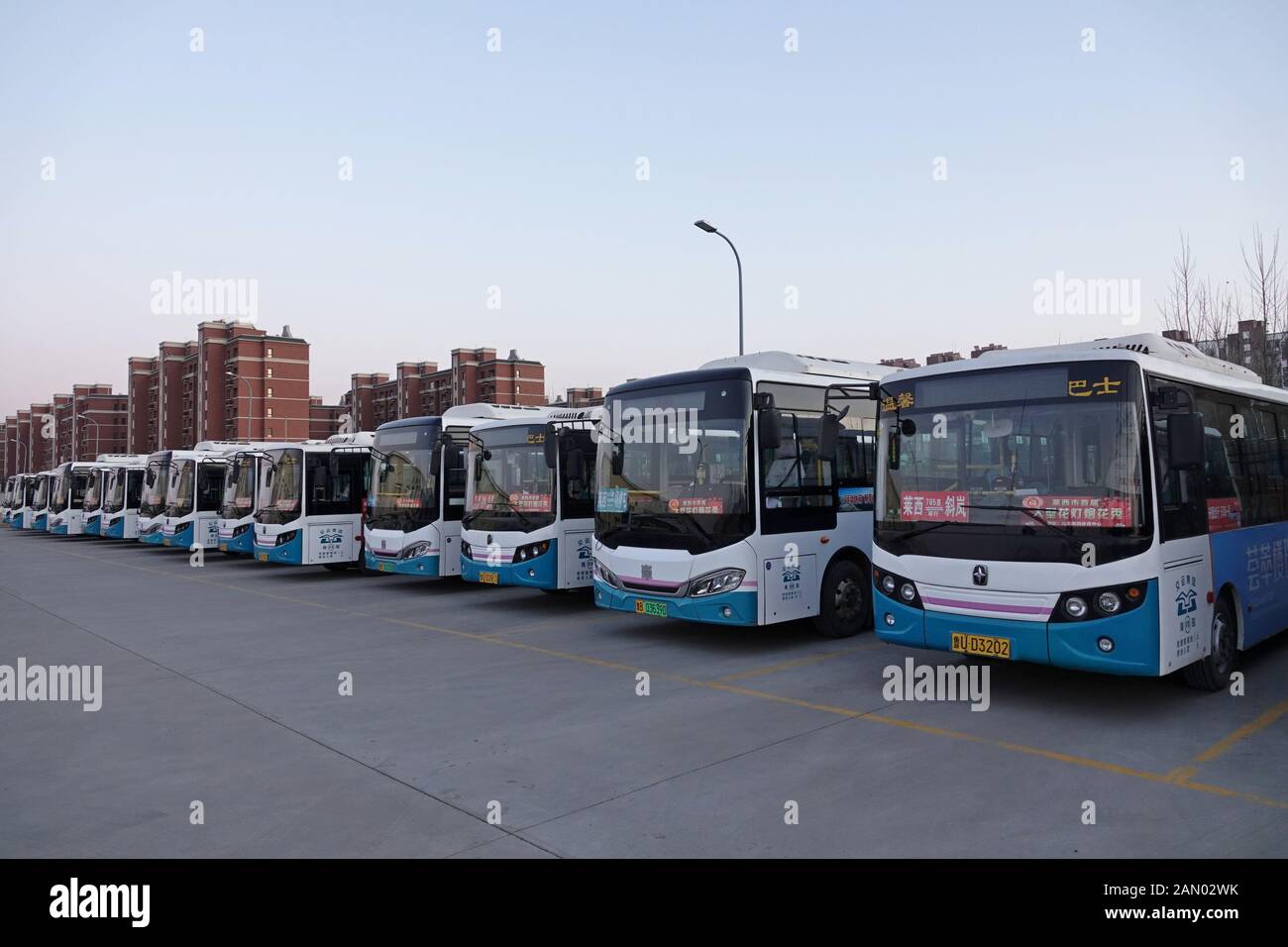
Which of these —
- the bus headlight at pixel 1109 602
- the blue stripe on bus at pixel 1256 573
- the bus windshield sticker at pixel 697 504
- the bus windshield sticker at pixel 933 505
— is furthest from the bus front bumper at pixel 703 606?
the blue stripe on bus at pixel 1256 573

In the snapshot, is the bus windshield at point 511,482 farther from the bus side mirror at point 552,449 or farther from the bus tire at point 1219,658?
the bus tire at point 1219,658

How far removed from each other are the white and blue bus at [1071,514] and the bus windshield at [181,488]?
76.0 feet

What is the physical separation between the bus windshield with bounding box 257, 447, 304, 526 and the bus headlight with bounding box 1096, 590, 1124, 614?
15.9m

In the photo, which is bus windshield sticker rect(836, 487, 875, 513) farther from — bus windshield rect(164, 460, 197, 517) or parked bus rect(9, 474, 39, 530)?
parked bus rect(9, 474, 39, 530)

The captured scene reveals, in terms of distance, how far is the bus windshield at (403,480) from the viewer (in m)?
16.2

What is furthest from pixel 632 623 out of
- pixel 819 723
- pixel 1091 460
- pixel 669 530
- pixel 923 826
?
pixel 923 826

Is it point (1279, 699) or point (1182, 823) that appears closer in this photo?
point (1182, 823)

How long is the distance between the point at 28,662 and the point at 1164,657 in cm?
1132

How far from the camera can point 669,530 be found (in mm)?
10320

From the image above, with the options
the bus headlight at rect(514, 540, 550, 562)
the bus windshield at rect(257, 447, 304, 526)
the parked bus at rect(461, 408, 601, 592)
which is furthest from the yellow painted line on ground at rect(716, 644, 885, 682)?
the bus windshield at rect(257, 447, 304, 526)

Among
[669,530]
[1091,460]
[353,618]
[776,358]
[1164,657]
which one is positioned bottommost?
[353,618]

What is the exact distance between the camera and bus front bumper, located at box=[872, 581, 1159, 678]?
6723 millimetres

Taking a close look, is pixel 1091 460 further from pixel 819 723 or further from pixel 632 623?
pixel 632 623

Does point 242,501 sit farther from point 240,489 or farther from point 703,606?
point 703,606
